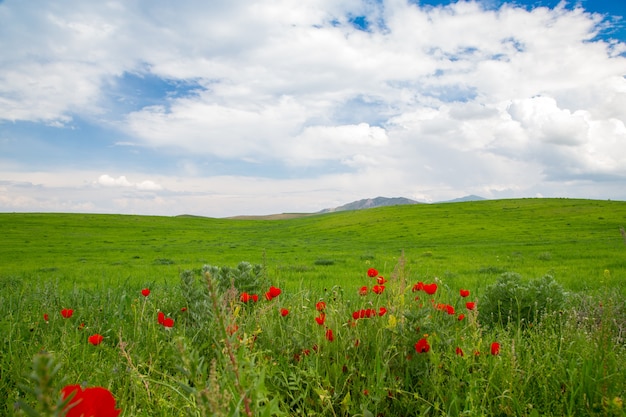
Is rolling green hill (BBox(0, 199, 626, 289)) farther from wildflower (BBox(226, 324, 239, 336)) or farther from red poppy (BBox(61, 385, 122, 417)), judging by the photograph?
red poppy (BBox(61, 385, 122, 417))

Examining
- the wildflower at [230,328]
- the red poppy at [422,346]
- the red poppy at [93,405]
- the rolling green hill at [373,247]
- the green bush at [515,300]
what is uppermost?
the red poppy at [93,405]

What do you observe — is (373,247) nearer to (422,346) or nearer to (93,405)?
(422,346)

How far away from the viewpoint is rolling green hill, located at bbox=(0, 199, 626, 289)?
14.4 meters

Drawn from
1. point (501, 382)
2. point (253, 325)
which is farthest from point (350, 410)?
point (253, 325)

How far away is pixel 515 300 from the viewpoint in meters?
5.86

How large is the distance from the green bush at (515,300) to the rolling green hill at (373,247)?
1.65 metres

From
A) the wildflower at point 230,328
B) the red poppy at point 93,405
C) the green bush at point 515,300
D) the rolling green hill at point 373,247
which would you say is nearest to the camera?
the red poppy at point 93,405

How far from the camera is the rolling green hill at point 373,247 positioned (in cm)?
1445

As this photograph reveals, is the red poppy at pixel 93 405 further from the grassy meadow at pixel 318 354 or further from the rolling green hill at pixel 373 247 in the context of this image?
the rolling green hill at pixel 373 247

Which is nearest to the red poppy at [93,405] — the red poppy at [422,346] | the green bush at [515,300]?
the red poppy at [422,346]

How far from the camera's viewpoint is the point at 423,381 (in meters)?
3.18

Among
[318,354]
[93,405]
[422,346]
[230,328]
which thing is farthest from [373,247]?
[93,405]

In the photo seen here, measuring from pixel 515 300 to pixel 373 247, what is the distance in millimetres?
24222

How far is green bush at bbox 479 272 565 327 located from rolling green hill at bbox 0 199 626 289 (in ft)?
5.40
